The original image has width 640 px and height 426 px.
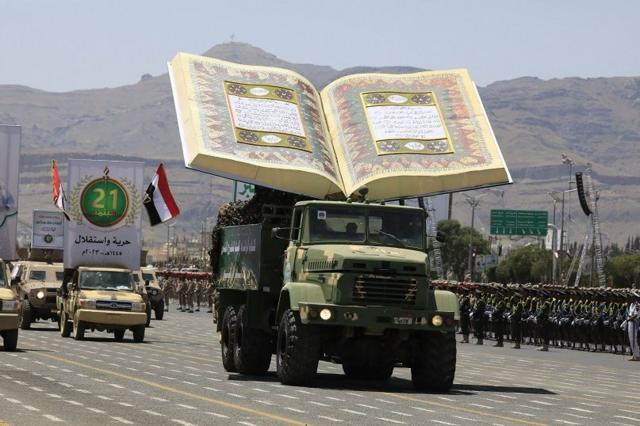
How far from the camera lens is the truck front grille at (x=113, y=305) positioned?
3959 cm

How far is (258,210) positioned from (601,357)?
63.6 feet

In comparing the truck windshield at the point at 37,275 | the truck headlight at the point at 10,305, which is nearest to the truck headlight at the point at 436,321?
the truck headlight at the point at 10,305

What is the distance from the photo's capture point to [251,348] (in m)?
26.9

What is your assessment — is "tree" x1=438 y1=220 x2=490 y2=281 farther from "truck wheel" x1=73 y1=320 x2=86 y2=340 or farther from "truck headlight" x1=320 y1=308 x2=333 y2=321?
"truck headlight" x1=320 y1=308 x2=333 y2=321

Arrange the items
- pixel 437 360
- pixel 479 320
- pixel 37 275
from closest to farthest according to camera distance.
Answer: pixel 437 360 < pixel 37 275 < pixel 479 320

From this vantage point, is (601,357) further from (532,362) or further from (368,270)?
(368,270)

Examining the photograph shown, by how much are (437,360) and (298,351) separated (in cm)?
217

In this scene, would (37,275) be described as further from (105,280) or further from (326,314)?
(326,314)

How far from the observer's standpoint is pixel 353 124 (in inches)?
1073

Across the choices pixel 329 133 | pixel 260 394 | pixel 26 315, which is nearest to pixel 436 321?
pixel 260 394

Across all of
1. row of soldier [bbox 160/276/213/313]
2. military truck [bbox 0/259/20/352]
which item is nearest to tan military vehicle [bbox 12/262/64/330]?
military truck [bbox 0/259/20/352]

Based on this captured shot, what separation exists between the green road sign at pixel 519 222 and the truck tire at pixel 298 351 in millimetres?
104809

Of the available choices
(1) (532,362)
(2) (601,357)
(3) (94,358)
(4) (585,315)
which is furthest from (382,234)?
(4) (585,315)

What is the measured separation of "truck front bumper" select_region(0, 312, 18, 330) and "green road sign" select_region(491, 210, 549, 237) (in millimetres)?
98502
